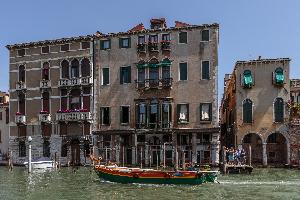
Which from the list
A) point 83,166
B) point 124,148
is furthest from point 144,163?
point 83,166

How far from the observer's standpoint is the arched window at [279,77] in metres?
35.0

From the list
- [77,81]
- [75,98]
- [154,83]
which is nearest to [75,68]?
[77,81]

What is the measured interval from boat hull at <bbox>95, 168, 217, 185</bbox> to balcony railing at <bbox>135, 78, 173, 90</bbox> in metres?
12.5

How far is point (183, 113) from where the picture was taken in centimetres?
3594

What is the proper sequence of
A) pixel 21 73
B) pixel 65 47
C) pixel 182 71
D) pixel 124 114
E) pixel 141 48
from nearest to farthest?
pixel 182 71 → pixel 141 48 → pixel 124 114 → pixel 65 47 → pixel 21 73

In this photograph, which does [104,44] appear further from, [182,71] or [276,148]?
[276,148]

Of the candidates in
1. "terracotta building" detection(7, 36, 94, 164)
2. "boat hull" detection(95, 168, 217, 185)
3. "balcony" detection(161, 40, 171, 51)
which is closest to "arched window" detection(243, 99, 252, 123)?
"balcony" detection(161, 40, 171, 51)

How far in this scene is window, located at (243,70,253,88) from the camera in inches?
1399

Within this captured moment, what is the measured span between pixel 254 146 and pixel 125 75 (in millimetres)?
11402

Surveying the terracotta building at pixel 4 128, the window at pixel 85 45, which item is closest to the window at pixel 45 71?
the window at pixel 85 45

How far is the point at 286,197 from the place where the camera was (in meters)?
18.8

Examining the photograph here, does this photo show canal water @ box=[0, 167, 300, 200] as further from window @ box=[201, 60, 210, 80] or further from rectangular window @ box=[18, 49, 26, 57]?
rectangular window @ box=[18, 49, 26, 57]

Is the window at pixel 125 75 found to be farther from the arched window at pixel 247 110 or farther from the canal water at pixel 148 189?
the canal water at pixel 148 189

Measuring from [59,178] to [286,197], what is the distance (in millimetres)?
14064
